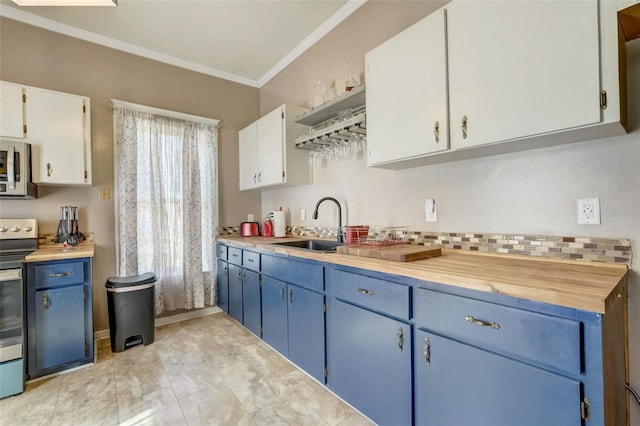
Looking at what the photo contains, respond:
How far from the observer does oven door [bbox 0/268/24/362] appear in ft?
6.14

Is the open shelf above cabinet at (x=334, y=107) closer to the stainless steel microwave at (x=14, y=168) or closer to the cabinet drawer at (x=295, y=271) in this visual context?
the cabinet drawer at (x=295, y=271)

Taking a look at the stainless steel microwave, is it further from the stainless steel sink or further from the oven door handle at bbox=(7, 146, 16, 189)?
the stainless steel sink

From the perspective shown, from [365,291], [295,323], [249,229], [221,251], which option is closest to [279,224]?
[249,229]

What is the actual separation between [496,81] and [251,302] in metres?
2.36

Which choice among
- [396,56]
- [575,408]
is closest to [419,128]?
[396,56]

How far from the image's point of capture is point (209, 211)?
3324 mm

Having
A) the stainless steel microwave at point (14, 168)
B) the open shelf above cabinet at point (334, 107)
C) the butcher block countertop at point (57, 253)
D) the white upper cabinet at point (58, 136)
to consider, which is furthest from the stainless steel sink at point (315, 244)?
the stainless steel microwave at point (14, 168)

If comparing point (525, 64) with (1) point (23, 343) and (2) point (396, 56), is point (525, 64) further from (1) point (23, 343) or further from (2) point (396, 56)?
(1) point (23, 343)

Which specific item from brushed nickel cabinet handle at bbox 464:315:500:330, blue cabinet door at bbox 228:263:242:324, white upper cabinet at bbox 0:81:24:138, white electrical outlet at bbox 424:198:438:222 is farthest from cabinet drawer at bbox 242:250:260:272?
white upper cabinet at bbox 0:81:24:138

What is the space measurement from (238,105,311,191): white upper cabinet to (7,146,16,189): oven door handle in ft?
6.13

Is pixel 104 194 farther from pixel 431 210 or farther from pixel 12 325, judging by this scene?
pixel 431 210

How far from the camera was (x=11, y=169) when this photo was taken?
6.94 ft

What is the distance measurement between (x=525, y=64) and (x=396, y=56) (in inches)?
27.7

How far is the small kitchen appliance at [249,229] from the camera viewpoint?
10.9 feet
